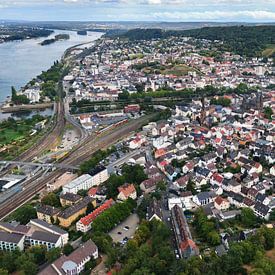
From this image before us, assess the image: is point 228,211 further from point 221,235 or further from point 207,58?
point 207,58

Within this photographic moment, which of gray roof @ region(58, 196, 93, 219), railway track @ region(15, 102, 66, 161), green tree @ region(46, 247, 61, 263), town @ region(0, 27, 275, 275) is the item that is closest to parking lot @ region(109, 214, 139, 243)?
town @ region(0, 27, 275, 275)

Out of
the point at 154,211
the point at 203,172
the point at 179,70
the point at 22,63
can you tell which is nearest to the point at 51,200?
the point at 154,211

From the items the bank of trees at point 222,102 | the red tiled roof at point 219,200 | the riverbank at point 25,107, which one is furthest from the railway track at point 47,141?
the bank of trees at point 222,102

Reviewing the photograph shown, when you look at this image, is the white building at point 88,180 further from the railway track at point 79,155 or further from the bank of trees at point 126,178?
the railway track at point 79,155

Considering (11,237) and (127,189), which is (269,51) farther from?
(11,237)

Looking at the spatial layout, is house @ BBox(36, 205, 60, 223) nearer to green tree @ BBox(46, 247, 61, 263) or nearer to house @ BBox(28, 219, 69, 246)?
house @ BBox(28, 219, 69, 246)

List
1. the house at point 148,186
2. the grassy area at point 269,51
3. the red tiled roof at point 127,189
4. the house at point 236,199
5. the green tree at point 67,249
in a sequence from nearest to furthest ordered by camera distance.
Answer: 1. the green tree at point 67,249
2. the house at point 236,199
3. the red tiled roof at point 127,189
4. the house at point 148,186
5. the grassy area at point 269,51

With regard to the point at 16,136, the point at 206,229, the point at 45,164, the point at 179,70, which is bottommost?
the point at 16,136
